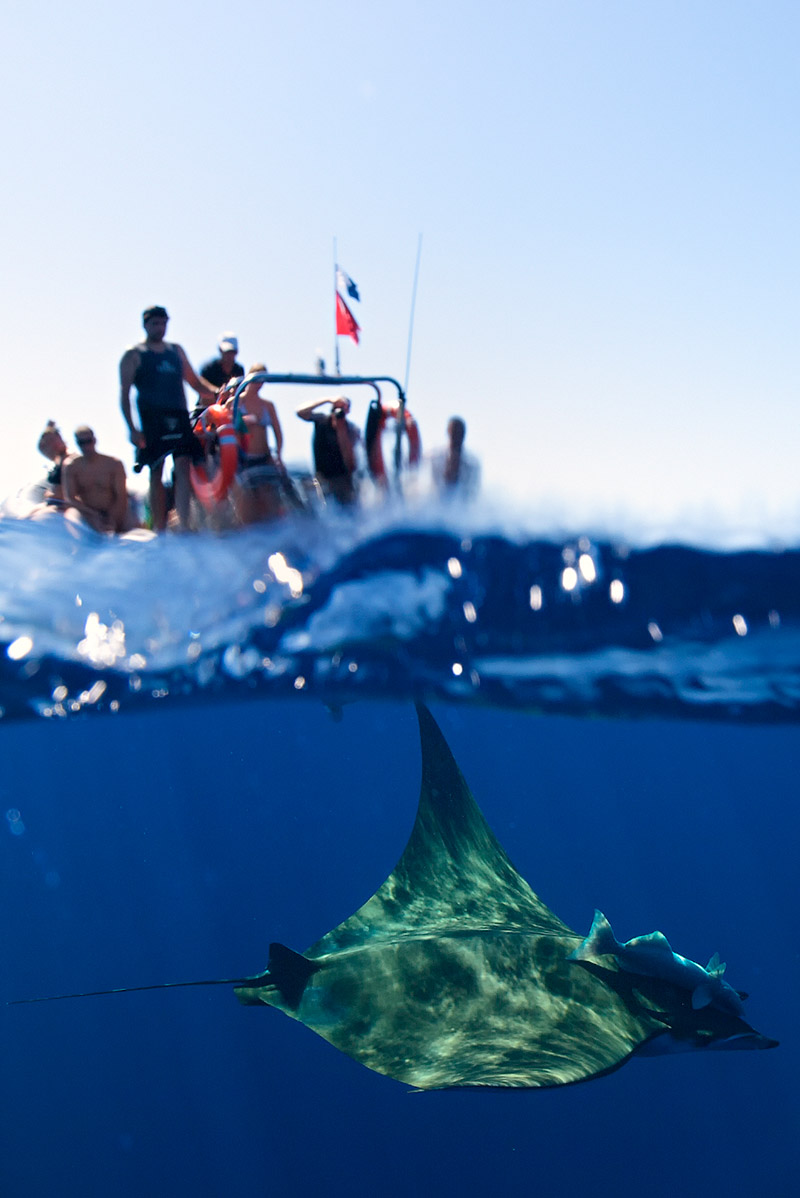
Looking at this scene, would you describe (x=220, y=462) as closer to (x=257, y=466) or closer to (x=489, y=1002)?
(x=257, y=466)

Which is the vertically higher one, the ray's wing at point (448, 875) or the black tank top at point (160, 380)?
the black tank top at point (160, 380)

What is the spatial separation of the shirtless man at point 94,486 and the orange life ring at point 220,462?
4.36 ft

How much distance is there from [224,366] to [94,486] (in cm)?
180

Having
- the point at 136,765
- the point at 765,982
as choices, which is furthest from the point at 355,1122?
the point at 765,982

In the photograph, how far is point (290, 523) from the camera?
6.96 meters

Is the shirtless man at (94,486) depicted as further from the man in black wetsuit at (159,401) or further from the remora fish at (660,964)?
the remora fish at (660,964)

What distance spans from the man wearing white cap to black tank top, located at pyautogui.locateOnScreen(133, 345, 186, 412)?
456 millimetres

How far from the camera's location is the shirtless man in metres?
7.41

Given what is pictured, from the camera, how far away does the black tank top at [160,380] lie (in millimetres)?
6531

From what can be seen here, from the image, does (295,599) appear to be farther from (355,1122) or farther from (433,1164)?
(355,1122)

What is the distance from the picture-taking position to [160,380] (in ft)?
21.6

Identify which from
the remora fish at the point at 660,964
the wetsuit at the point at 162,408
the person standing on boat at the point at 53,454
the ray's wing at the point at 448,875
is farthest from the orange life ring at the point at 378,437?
the remora fish at the point at 660,964

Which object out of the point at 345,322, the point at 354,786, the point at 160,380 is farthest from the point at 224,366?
the point at 354,786

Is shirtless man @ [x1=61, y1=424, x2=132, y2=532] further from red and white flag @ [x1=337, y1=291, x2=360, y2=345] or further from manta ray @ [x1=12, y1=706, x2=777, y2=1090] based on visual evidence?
manta ray @ [x1=12, y1=706, x2=777, y2=1090]
